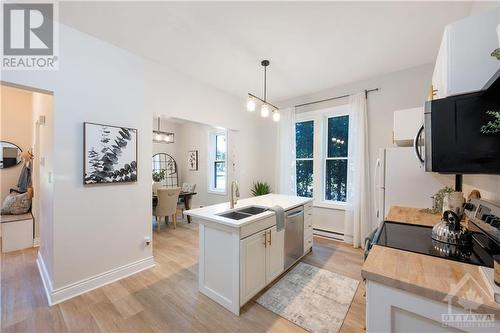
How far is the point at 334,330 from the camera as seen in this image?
1728 millimetres

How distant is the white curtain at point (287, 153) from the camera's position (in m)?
4.32

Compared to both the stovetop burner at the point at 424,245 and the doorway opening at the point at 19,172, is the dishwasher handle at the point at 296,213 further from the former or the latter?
the doorway opening at the point at 19,172

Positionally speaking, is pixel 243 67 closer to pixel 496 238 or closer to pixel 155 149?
pixel 496 238

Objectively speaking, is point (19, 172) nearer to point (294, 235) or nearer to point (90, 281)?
point (90, 281)

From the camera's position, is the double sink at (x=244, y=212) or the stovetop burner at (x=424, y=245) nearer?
the stovetop burner at (x=424, y=245)

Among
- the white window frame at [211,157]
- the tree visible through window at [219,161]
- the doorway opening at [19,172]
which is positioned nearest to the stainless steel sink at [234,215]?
the doorway opening at [19,172]

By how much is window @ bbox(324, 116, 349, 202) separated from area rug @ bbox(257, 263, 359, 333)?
5.68ft

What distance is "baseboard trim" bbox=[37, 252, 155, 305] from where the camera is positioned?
2.07m

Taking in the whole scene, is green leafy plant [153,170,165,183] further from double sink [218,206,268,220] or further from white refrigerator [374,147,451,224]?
white refrigerator [374,147,451,224]

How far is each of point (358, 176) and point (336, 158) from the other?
607mm

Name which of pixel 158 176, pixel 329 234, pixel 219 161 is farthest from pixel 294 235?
pixel 158 176

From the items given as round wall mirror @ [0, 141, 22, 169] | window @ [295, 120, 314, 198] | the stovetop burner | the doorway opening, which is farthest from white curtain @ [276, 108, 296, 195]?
round wall mirror @ [0, 141, 22, 169]

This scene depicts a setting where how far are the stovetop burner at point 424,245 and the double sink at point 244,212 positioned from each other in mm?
1282

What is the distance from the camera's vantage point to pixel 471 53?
1105mm
